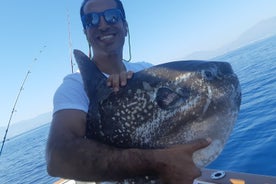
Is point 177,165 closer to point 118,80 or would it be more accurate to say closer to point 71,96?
point 118,80

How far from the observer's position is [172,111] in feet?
7.73

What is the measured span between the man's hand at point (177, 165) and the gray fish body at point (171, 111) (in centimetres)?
16

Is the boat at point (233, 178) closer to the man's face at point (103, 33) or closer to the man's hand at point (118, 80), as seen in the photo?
the man's face at point (103, 33)

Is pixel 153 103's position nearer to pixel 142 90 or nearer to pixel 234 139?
pixel 142 90

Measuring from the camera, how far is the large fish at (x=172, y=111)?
2.35m

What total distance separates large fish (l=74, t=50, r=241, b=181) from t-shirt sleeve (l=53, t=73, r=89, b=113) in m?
0.27

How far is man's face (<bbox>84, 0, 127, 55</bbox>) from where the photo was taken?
3534 mm

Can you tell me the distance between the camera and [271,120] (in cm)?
1495

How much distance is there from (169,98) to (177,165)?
0.55 meters

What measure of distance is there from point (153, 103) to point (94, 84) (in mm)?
597

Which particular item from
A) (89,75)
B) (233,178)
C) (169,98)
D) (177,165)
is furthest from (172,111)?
(233,178)

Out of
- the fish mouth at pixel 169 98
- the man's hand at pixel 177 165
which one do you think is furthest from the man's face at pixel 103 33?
the man's hand at pixel 177 165

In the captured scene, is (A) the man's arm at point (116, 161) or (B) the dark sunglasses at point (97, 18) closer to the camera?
(A) the man's arm at point (116, 161)

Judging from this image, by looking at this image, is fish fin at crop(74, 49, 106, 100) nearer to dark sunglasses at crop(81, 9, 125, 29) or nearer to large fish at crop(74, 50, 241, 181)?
large fish at crop(74, 50, 241, 181)
